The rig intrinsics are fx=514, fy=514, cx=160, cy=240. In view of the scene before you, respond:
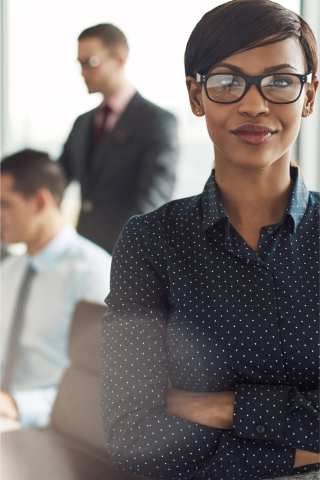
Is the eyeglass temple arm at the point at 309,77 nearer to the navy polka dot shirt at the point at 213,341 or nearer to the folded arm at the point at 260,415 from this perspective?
the navy polka dot shirt at the point at 213,341

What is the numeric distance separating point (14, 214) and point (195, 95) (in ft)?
4.21

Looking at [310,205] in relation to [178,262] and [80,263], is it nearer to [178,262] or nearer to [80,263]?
[178,262]

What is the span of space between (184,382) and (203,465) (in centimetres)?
13

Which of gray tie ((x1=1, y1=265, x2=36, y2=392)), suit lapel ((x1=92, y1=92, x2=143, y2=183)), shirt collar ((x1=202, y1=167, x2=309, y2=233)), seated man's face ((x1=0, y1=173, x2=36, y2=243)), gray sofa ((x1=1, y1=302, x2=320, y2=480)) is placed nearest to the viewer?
shirt collar ((x1=202, y1=167, x2=309, y2=233))

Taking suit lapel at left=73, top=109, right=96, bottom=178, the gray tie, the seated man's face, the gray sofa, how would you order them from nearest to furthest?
the gray sofa → the gray tie → the seated man's face → suit lapel at left=73, top=109, right=96, bottom=178

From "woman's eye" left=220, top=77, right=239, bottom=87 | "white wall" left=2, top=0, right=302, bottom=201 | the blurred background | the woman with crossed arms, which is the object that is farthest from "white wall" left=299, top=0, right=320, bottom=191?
"woman's eye" left=220, top=77, right=239, bottom=87

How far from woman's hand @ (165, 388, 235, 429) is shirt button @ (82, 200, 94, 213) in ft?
4.52

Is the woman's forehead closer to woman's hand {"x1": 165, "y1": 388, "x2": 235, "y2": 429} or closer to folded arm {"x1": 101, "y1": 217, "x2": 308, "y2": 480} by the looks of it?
folded arm {"x1": 101, "y1": 217, "x2": 308, "y2": 480}

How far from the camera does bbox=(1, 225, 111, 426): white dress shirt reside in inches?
63.0

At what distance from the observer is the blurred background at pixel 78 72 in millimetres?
2121

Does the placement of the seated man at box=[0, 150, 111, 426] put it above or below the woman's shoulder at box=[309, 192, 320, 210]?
below

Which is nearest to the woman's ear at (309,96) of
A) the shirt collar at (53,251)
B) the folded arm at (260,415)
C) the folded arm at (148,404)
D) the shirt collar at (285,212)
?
the shirt collar at (285,212)

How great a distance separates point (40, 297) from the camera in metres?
1.73

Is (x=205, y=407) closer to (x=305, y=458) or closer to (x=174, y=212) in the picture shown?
(x=305, y=458)
